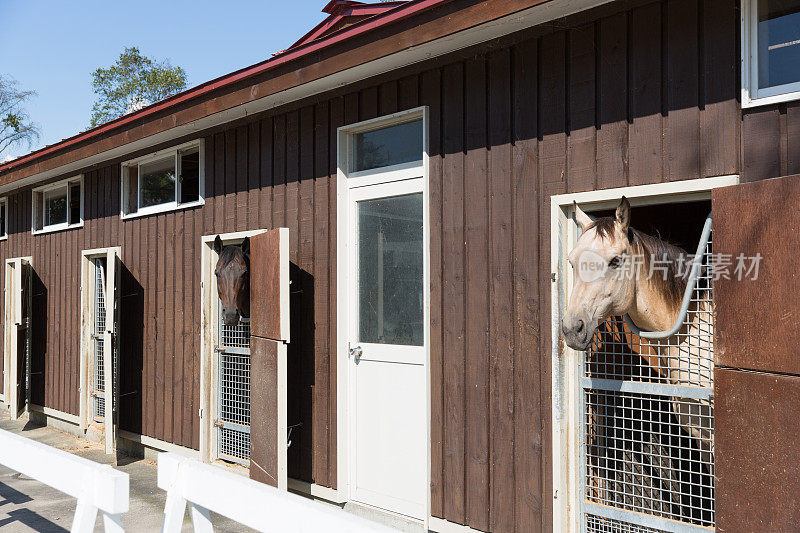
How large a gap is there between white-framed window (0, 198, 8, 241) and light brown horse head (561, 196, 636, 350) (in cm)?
980

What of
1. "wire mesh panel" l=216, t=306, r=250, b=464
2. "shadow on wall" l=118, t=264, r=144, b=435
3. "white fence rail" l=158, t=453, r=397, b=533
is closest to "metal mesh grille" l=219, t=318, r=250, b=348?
"wire mesh panel" l=216, t=306, r=250, b=464

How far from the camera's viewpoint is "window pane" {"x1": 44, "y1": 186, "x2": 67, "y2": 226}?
8554 mm

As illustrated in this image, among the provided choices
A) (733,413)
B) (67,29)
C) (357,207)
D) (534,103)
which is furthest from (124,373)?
(67,29)

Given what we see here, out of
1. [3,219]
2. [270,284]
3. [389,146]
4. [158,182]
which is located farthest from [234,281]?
[3,219]

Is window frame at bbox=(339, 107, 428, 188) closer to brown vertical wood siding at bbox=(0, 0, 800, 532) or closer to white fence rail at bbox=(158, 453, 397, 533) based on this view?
brown vertical wood siding at bbox=(0, 0, 800, 532)

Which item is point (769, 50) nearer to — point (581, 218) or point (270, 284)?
point (581, 218)

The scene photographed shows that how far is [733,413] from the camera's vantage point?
2590 millimetres

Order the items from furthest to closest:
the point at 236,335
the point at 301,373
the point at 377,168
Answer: the point at 236,335
the point at 301,373
the point at 377,168

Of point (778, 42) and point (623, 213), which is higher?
point (778, 42)

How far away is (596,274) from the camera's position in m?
2.95

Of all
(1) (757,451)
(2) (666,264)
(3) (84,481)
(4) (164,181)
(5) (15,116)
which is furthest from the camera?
(5) (15,116)

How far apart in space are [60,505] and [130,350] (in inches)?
84.3

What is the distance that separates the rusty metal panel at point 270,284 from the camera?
4.58 m

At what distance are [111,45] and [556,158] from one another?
3249 cm
